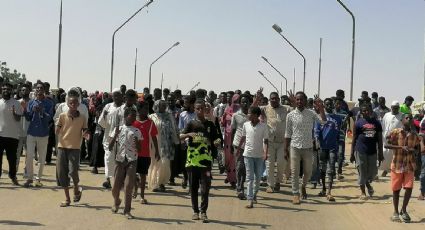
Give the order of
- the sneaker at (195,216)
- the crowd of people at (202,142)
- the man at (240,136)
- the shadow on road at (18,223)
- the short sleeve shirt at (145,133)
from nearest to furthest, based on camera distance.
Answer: the shadow on road at (18,223) < the sneaker at (195,216) < the crowd of people at (202,142) < the short sleeve shirt at (145,133) < the man at (240,136)

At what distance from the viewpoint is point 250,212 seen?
10.6 m

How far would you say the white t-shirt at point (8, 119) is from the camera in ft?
41.4

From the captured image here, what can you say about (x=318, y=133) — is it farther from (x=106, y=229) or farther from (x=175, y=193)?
(x=106, y=229)

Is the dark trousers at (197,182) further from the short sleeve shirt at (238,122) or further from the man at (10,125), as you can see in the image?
the man at (10,125)

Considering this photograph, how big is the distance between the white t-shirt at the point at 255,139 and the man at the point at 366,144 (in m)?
2.18

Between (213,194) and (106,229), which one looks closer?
(106,229)

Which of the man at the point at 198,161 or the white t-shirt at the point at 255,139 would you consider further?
the white t-shirt at the point at 255,139

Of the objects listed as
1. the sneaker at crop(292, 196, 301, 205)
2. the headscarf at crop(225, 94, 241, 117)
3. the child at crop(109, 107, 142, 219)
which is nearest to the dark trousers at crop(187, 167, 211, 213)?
the child at crop(109, 107, 142, 219)

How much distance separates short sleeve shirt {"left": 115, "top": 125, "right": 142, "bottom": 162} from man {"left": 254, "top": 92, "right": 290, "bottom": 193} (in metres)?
4.04

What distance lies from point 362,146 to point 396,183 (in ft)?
7.25

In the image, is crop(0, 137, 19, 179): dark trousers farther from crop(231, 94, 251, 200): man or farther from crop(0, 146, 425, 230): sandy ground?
crop(231, 94, 251, 200): man

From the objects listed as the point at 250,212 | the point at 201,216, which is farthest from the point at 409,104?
the point at 201,216

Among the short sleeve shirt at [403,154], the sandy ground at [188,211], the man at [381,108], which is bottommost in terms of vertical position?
the sandy ground at [188,211]

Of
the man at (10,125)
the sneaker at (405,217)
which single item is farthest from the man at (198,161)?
the man at (10,125)
